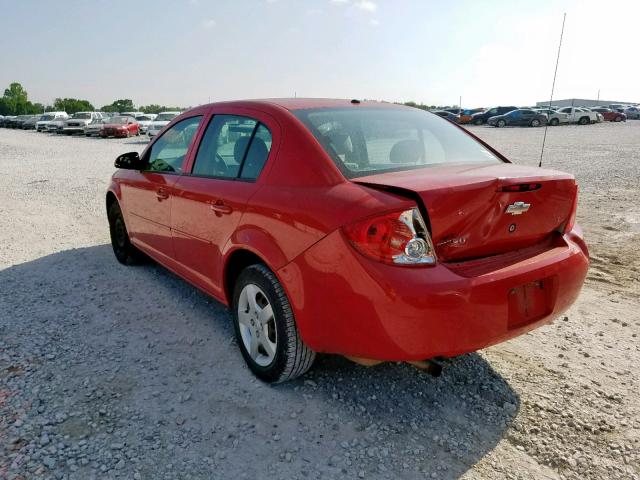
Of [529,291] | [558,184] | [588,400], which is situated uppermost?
[558,184]

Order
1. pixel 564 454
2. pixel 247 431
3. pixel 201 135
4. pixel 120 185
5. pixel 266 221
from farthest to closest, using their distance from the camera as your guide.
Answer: pixel 120 185, pixel 201 135, pixel 266 221, pixel 247 431, pixel 564 454

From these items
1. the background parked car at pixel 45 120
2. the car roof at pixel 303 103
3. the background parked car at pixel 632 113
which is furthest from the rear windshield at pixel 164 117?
the background parked car at pixel 632 113

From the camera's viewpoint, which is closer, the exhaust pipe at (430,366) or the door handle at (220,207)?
the exhaust pipe at (430,366)

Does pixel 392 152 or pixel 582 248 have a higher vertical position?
pixel 392 152

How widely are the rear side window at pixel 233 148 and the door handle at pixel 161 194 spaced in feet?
1.43

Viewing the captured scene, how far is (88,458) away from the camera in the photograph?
239 centimetres

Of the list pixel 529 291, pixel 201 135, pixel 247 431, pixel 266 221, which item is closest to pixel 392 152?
pixel 266 221

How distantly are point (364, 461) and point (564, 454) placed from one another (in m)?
0.98

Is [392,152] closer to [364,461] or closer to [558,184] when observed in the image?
[558,184]

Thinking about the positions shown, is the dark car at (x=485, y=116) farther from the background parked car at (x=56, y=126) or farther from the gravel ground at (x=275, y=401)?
the gravel ground at (x=275, y=401)

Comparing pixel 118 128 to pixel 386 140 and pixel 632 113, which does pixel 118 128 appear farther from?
pixel 632 113

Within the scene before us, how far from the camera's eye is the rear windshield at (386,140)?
2793 millimetres

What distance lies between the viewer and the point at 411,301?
2209 millimetres

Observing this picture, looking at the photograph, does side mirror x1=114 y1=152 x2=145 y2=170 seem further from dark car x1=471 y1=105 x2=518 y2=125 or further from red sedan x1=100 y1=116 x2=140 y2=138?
dark car x1=471 y1=105 x2=518 y2=125
